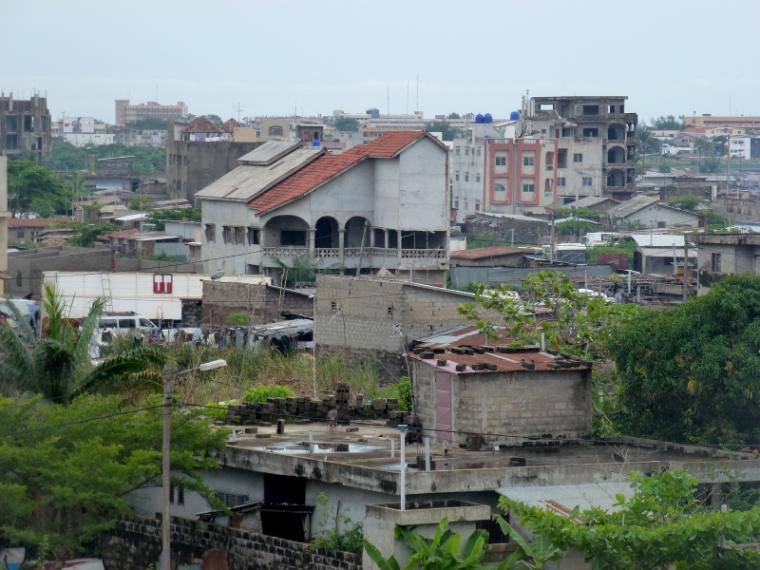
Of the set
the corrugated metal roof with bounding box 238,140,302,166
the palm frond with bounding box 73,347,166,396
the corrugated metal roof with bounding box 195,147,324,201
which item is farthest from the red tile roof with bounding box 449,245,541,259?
the palm frond with bounding box 73,347,166,396

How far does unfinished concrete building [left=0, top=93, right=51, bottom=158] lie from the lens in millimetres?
119812

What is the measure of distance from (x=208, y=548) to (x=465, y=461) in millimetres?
3100

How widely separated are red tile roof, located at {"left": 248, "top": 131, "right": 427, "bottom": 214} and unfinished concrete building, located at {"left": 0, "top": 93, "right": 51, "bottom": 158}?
7303 centimetres

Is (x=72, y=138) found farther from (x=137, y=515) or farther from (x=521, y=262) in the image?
(x=137, y=515)

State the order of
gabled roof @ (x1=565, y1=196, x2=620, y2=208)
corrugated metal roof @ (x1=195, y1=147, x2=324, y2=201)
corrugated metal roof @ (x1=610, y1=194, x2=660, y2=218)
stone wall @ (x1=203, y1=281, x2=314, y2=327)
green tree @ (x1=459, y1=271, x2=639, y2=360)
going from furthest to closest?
gabled roof @ (x1=565, y1=196, x2=620, y2=208), corrugated metal roof @ (x1=610, y1=194, x2=660, y2=218), corrugated metal roof @ (x1=195, y1=147, x2=324, y2=201), stone wall @ (x1=203, y1=281, x2=314, y2=327), green tree @ (x1=459, y1=271, x2=639, y2=360)

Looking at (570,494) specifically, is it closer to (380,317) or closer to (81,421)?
(81,421)

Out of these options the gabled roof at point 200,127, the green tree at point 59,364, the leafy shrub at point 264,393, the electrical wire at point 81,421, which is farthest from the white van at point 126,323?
the gabled roof at point 200,127

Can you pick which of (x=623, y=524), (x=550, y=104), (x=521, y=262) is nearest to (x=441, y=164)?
(x=521, y=262)

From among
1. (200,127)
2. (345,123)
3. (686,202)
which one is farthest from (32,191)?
(345,123)

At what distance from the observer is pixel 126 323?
38125mm

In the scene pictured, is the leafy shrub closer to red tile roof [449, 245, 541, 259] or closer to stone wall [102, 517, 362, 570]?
stone wall [102, 517, 362, 570]

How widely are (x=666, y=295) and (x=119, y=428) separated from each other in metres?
27.9

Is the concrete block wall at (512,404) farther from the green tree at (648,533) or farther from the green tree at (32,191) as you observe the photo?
the green tree at (32,191)

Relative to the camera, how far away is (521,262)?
→ 54875 millimetres
